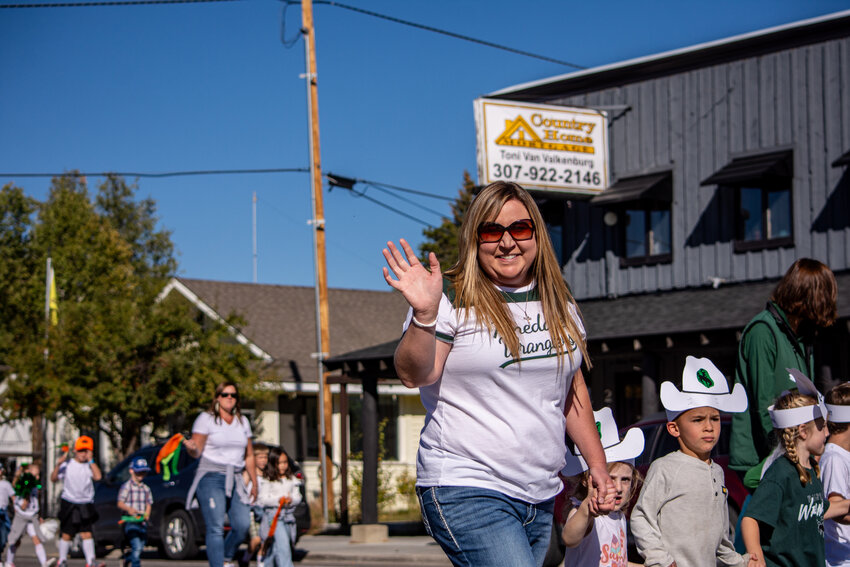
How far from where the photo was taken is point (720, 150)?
19.3 meters

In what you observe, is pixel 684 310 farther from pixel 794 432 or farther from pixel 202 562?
pixel 794 432

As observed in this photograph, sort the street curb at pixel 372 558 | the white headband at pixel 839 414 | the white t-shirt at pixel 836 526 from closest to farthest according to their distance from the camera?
the white t-shirt at pixel 836 526
the white headband at pixel 839 414
the street curb at pixel 372 558

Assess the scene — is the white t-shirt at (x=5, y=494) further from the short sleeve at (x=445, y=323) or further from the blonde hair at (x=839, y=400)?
the short sleeve at (x=445, y=323)

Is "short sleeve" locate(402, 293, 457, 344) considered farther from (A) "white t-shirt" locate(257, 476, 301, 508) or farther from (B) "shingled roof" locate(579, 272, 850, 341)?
(B) "shingled roof" locate(579, 272, 850, 341)

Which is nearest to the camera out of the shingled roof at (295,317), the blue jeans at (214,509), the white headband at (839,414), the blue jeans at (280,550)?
the white headband at (839,414)

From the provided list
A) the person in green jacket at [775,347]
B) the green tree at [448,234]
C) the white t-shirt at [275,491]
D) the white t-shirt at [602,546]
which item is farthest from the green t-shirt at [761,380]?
the green tree at [448,234]

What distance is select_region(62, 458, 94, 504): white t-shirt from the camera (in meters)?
15.0

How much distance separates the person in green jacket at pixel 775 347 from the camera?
599 cm

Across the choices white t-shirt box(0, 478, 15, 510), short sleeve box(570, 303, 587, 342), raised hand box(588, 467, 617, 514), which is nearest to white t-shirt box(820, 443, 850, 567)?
raised hand box(588, 467, 617, 514)

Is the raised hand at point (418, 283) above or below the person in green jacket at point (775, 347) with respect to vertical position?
above

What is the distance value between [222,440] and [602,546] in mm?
6588

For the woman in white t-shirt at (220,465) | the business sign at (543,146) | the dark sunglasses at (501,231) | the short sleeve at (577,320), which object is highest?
the business sign at (543,146)

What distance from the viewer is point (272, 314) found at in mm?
34875

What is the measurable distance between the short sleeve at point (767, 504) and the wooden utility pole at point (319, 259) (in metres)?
18.0
